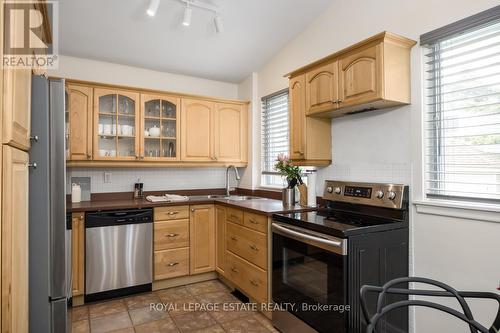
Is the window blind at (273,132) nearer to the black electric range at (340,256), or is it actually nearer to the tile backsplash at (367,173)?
the tile backsplash at (367,173)

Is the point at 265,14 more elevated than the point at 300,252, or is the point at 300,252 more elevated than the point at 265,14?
the point at 265,14

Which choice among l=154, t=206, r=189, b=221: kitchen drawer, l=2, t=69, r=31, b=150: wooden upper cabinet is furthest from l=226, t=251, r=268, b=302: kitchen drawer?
l=2, t=69, r=31, b=150: wooden upper cabinet

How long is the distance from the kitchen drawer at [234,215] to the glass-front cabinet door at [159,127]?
0.98 m

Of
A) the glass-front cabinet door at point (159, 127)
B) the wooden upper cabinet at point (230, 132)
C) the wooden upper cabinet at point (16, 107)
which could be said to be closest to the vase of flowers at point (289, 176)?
the wooden upper cabinet at point (230, 132)

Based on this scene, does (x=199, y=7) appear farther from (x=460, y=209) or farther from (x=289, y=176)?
(x=460, y=209)

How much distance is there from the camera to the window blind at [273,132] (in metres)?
3.55

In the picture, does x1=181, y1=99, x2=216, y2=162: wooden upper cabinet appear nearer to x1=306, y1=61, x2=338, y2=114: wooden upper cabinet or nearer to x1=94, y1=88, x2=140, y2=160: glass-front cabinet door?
x1=94, y1=88, x2=140, y2=160: glass-front cabinet door

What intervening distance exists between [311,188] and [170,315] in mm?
1722

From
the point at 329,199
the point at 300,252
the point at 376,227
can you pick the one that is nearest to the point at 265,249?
the point at 300,252

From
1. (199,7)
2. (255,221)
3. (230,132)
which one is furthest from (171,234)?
(199,7)

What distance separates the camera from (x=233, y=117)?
13.2 ft

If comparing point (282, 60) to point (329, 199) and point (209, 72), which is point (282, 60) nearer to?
point (209, 72)

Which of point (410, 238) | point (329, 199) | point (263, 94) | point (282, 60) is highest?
point (282, 60)

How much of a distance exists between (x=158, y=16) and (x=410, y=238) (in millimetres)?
2842
